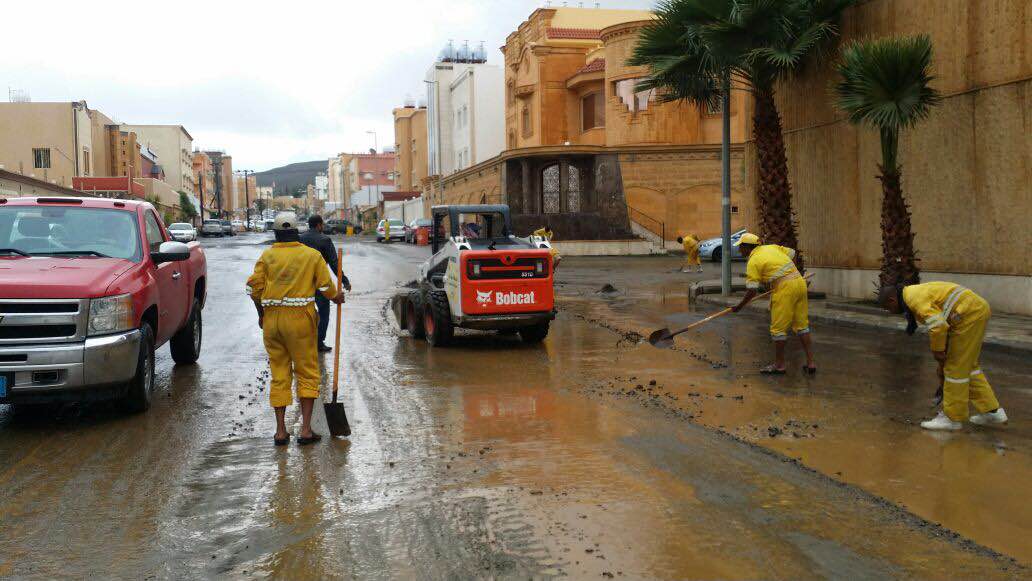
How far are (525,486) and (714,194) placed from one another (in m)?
40.2

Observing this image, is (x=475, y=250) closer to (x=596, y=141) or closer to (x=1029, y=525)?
(x=1029, y=525)

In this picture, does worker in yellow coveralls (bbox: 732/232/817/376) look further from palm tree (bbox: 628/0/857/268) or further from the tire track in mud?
palm tree (bbox: 628/0/857/268)

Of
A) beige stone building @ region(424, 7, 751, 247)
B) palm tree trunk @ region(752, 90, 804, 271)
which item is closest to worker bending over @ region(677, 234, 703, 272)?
palm tree trunk @ region(752, 90, 804, 271)

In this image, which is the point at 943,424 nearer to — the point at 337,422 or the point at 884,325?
the point at 337,422

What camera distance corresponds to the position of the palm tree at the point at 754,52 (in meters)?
16.9

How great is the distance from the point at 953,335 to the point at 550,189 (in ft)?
127

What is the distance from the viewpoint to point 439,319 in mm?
12500

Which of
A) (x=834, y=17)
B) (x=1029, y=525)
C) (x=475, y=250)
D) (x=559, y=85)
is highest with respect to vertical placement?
(x=559, y=85)

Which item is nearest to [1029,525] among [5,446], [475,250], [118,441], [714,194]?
[118,441]

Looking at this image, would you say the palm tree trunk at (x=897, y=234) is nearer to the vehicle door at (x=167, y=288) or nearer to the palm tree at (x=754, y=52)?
the palm tree at (x=754, y=52)

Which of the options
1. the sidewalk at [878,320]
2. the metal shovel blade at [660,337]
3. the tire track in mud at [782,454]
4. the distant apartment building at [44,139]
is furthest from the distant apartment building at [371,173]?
the tire track in mud at [782,454]

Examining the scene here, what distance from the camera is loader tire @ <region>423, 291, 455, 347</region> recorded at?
12.5 m

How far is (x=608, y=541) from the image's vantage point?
15.8 feet

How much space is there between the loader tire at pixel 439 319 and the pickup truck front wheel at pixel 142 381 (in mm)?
4736
